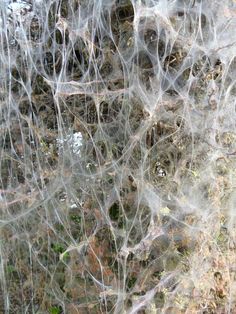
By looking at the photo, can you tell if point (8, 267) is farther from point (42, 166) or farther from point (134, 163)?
point (134, 163)

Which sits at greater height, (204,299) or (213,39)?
(213,39)

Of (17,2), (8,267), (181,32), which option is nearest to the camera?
(181,32)

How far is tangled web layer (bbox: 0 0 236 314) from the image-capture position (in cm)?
321

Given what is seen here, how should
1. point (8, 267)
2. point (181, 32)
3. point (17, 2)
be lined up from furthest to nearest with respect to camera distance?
1. point (8, 267)
2. point (17, 2)
3. point (181, 32)

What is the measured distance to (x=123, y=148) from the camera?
3.30 metres

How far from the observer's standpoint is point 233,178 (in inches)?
134

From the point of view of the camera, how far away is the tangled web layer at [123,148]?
3209 mm

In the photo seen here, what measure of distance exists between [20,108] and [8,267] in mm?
1032

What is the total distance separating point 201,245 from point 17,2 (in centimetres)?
177

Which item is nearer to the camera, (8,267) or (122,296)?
(122,296)

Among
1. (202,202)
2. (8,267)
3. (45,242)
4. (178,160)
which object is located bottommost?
(8,267)

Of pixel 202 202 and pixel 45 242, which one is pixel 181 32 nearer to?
pixel 202 202

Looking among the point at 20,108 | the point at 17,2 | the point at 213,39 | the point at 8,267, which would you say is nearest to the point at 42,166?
the point at 20,108

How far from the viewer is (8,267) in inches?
146
